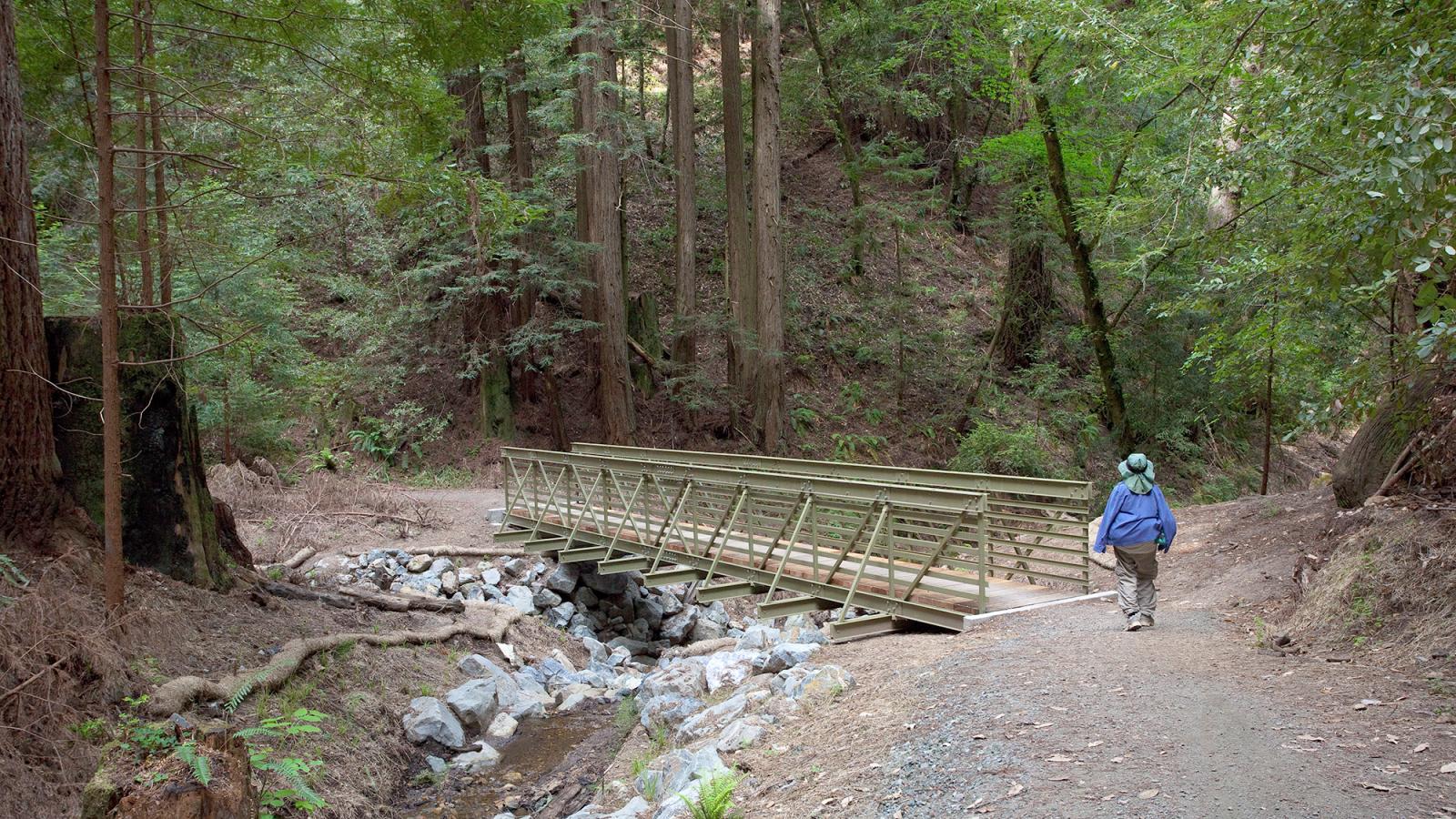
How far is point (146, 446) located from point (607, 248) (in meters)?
12.3

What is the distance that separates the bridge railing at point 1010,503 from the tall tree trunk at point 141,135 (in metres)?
5.73

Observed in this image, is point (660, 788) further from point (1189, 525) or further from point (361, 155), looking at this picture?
point (1189, 525)

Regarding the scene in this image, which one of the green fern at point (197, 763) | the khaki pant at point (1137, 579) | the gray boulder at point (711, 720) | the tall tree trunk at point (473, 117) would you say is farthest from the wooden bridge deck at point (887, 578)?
the tall tree trunk at point (473, 117)

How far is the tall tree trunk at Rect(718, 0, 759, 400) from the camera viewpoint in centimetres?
2080

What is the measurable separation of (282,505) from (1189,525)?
1372cm

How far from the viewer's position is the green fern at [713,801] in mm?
5234

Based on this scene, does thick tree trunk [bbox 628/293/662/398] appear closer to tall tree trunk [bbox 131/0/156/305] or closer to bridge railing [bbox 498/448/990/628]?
bridge railing [bbox 498/448/990/628]

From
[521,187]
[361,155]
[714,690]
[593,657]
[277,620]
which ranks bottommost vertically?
[593,657]

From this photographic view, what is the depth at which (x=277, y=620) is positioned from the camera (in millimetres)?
8953

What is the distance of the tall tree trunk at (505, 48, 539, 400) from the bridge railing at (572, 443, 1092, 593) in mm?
7528

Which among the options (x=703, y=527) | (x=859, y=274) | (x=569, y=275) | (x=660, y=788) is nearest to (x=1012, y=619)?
(x=660, y=788)

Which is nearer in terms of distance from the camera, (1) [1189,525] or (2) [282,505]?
(1) [1189,525]

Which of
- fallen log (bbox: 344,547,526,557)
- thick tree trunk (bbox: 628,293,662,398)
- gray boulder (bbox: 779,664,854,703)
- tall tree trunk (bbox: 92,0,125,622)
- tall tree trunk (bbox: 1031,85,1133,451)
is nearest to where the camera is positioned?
tall tree trunk (bbox: 92,0,125,622)

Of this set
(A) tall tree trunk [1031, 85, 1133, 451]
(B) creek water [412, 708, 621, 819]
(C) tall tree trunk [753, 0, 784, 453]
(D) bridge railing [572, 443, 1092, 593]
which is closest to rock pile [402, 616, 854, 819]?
(B) creek water [412, 708, 621, 819]
